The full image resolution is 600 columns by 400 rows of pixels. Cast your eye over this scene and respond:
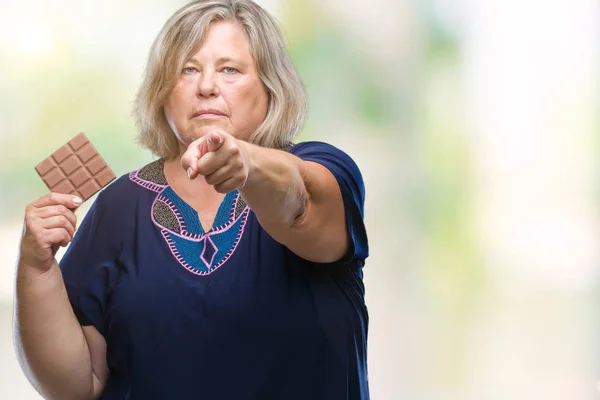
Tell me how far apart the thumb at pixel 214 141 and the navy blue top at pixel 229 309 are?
1.14 ft


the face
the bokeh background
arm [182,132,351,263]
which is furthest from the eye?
the bokeh background

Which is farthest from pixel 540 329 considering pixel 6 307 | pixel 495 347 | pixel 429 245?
pixel 6 307

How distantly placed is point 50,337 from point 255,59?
62 centimetres

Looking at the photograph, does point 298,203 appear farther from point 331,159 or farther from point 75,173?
point 75,173

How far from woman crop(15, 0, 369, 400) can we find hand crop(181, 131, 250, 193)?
0.74 ft

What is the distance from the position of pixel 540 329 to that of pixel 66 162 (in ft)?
6.39

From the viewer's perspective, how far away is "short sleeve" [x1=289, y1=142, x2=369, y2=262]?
5.51 feet

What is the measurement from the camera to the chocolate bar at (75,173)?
180cm

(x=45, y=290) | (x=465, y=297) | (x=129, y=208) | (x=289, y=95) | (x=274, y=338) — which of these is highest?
(x=289, y=95)

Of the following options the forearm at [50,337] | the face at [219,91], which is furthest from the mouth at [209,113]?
the forearm at [50,337]

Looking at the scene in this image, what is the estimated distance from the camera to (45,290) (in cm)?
175

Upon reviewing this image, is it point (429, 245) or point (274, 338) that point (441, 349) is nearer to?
point (429, 245)

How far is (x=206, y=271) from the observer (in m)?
1.77

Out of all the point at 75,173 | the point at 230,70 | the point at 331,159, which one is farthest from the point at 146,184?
the point at 331,159
